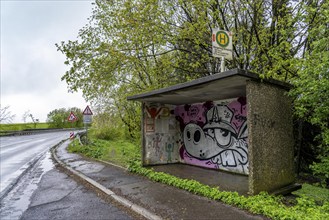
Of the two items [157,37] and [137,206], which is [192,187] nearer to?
[137,206]

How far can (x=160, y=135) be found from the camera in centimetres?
980

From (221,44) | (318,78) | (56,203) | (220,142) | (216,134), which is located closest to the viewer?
(318,78)

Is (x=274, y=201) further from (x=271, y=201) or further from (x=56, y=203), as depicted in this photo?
(x=56, y=203)

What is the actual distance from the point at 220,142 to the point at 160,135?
2.43 metres

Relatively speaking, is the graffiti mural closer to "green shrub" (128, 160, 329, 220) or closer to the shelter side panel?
the shelter side panel

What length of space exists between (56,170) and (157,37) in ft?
23.6

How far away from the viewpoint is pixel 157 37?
31.5ft

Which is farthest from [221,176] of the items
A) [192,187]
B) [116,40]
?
[116,40]

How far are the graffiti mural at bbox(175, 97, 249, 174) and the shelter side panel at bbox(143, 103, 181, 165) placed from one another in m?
0.32

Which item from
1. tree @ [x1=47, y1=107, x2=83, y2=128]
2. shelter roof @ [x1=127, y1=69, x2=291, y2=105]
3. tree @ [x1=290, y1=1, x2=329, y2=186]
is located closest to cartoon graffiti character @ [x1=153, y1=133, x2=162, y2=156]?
shelter roof @ [x1=127, y1=69, x2=291, y2=105]

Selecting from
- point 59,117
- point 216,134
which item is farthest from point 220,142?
point 59,117

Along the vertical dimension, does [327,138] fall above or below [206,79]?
below

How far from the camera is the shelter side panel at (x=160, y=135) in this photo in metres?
9.40

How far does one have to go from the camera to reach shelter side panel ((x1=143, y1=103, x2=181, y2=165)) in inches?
370
